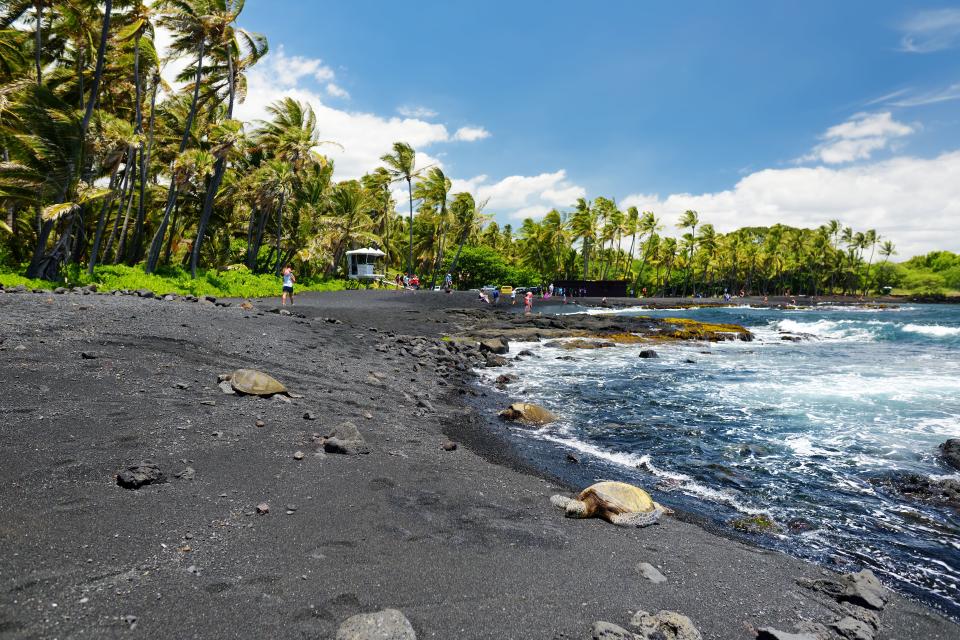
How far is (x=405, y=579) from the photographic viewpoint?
3164mm

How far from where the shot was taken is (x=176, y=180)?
25688mm

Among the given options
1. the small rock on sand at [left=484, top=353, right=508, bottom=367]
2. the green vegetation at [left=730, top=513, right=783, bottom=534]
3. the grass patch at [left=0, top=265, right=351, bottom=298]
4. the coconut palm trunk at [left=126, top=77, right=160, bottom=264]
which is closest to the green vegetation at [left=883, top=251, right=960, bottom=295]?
the small rock on sand at [left=484, top=353, right=508, bottom=367]

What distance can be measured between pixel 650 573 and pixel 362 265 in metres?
44.5

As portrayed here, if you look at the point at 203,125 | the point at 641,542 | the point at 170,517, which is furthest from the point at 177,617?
the point at 203,125

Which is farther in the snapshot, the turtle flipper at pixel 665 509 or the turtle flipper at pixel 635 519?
the turtle flipper at pixel 665 509

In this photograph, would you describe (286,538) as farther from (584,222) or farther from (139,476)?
(584,222)

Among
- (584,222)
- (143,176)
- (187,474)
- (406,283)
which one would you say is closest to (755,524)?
(187,474)

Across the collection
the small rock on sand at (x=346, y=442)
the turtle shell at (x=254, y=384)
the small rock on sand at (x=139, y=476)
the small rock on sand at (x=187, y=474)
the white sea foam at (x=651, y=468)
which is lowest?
the white sea foam at (x=651, y=468)

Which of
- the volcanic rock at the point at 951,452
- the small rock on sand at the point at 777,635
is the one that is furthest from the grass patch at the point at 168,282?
the volcanic rock at the point at 951,452

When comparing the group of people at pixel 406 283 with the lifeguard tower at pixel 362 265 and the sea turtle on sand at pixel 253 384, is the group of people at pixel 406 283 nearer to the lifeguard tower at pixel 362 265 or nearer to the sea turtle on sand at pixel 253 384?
the lifeguard tower at pixel 362 265

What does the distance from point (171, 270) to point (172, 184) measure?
468 centimetres

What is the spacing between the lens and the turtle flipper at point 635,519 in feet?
14.7

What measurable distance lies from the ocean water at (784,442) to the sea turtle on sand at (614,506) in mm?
913

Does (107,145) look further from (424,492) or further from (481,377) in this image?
(424,492)
